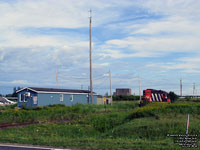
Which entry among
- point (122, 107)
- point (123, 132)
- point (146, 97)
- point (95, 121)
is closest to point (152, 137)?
point (123, 132)

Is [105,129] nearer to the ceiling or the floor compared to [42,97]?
nearer to the floor

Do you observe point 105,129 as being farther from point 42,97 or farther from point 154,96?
point 154,96

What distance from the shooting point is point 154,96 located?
47.3 meters

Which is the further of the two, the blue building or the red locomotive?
the red locomotive

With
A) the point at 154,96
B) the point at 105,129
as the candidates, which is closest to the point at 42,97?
the point at 154,96

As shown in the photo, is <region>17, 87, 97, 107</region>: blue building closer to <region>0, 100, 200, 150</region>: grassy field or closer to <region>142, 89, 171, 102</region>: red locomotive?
<region>0, 100, 200, 150</region>: grassy field

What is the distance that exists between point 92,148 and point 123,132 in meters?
6.22

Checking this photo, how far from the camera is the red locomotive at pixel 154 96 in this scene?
45.1 metres

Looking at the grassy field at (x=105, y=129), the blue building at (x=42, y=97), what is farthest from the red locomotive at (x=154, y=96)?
the grassy field at (x=105, y=129)

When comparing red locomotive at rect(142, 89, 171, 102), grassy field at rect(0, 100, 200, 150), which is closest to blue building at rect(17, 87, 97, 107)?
grassy field at rect(0, 100, 200, 150)

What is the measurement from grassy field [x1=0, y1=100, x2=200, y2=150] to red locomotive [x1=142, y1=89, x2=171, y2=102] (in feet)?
50.2

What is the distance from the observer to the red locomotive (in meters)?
45.1

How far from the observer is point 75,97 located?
1973 inches

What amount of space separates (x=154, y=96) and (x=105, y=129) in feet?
88.5
